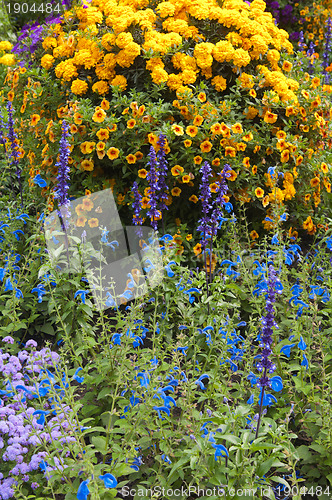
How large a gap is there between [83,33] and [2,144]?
172cm

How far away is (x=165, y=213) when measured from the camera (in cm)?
373

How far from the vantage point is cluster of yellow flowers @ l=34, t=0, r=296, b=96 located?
3.72 metres

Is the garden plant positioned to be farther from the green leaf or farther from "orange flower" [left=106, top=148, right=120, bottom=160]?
the green leaf

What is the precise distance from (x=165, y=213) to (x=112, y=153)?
0.62m

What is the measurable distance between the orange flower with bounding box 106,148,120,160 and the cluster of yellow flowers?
2.01 feet

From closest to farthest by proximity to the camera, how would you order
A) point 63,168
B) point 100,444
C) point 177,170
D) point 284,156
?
point 100,444 → point 63,168 → point 177,170 → point 284,156

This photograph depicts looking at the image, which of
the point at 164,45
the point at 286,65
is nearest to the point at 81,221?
the point at 164,45

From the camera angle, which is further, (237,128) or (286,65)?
(286,65)

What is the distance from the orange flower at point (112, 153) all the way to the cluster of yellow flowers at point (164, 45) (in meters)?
0.61

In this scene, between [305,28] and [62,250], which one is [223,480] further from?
[305,28]

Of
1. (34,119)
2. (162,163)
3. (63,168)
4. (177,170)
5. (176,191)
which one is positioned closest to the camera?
(63,168)

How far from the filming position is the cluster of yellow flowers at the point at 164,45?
3.72 meters

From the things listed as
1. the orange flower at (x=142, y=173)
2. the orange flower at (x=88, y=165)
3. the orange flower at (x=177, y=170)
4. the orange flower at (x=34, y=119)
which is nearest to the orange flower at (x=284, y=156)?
the orange flower at (x=177, y=170)

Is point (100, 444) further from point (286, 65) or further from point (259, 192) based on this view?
point (286, 65)
